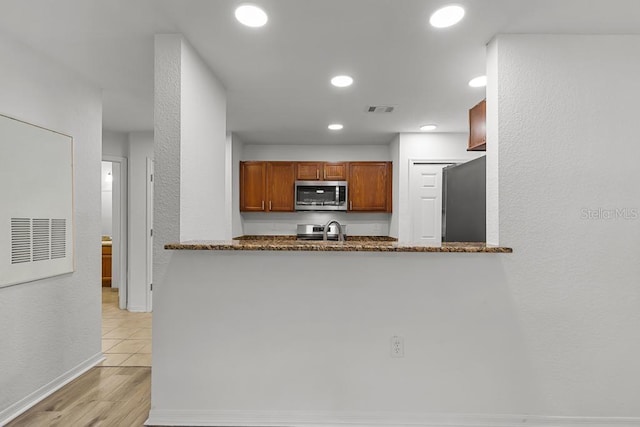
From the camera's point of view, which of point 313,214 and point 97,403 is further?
point 313,214

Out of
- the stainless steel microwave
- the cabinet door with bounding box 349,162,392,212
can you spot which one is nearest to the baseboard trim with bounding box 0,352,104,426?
the stainless steel microwave

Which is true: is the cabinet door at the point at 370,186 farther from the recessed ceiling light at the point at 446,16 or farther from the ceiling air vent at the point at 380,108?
the recessed ceiling light at the point at 446,16

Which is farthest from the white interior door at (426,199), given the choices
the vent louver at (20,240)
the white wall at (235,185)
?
the vent louver at (20,240)

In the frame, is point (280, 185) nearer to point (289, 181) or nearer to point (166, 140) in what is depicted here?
point (289, 181)

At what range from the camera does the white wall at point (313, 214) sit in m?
5.18

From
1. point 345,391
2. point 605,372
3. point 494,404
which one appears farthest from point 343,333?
point 605,372

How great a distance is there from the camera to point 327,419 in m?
2.08

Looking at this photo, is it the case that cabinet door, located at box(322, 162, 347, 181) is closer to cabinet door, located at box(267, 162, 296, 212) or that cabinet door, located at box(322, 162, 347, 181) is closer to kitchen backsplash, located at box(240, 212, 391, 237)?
cabinet door, located at box(267, 162, 296, 212)

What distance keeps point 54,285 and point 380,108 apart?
2.98 meters

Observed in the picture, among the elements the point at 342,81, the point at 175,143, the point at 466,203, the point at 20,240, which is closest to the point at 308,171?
the point at 342,81

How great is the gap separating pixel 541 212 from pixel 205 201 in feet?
6.89

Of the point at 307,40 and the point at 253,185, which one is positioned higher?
the point at 307,40

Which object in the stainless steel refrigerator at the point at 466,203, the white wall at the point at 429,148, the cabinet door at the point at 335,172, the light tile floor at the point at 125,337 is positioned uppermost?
the white wall at the point at 429,148

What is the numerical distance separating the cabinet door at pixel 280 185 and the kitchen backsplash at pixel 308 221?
0.31 meters
